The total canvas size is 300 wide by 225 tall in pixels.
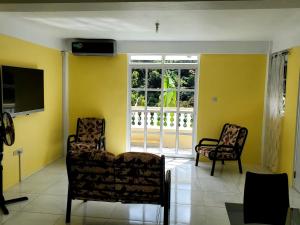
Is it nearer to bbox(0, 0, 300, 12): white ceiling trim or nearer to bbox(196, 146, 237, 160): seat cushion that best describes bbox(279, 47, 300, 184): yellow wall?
bbox(196, 146, 237, 160): seat cushion

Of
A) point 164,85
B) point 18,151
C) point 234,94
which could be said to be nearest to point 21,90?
point 18,151

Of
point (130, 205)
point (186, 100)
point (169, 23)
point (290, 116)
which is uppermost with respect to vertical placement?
point (169, 23)

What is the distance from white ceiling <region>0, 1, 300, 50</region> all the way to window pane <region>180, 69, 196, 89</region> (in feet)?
2.38

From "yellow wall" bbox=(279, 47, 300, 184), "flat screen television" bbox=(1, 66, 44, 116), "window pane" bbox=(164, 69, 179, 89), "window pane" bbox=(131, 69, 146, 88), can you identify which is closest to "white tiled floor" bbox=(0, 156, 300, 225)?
"yellow wall" bbox=(279, 47, 300, 184)

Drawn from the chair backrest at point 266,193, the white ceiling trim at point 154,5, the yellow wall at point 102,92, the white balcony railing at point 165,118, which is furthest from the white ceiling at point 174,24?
the chair backrest at point 266,193

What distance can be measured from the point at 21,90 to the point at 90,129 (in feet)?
6.11

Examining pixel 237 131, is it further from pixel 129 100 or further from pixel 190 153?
pixel 129 100

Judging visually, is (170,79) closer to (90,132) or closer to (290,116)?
(90,132)

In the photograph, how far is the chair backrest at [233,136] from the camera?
201 inches

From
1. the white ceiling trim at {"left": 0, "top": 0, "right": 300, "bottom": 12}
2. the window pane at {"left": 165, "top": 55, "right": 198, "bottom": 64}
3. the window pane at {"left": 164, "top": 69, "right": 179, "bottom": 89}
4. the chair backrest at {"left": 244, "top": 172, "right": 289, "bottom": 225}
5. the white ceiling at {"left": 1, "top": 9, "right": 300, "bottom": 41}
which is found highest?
the white ceiling at {"left": 1, "top": 9, "right": 300, "bottom": 41}

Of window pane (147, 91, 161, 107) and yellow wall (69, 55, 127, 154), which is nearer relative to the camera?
yellow wall (69, 55, 127, 154)

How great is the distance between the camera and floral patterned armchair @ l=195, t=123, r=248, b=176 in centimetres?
502

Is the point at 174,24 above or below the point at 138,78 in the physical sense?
above

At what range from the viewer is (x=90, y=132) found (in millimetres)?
5793
